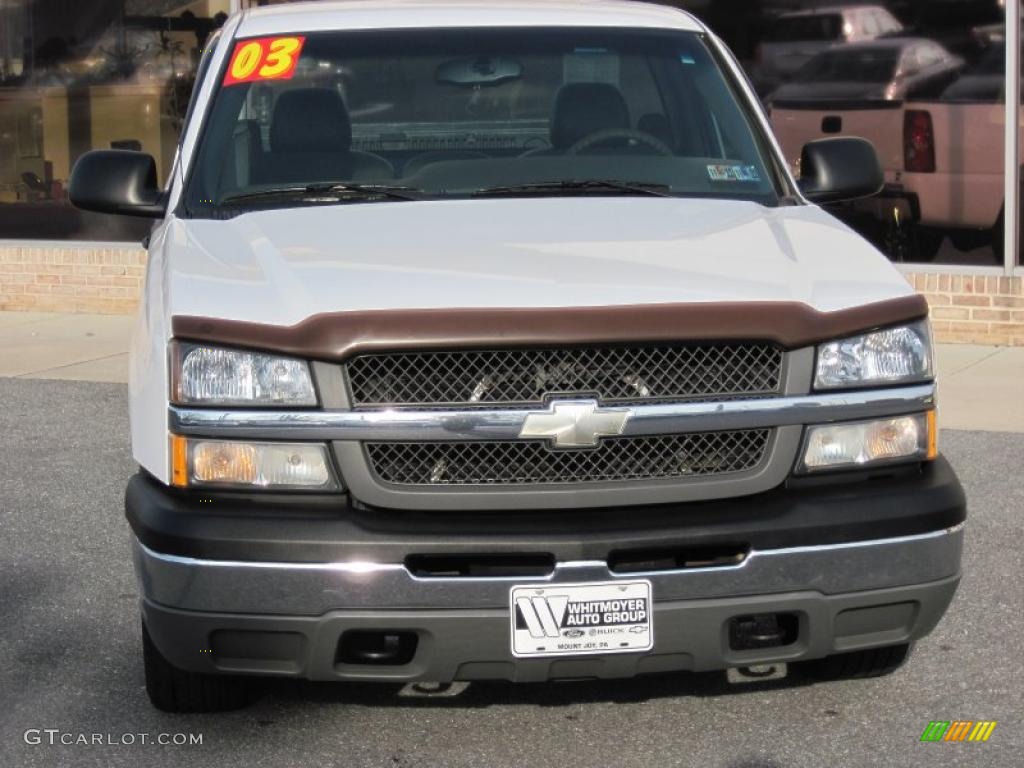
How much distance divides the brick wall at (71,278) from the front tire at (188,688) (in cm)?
889

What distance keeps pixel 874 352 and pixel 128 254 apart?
32.3 feet

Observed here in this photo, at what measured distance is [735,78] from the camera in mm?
5797

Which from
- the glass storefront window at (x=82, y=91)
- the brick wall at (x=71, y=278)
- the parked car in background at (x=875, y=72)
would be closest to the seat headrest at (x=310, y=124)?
the parked car in background at (x=875, y=72)

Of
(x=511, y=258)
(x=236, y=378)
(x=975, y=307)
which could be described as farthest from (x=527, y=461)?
(x=975, y=307)

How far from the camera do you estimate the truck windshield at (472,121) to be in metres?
5.22

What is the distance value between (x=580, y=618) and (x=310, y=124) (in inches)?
81.8

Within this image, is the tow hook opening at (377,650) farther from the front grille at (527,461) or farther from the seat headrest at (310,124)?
the seat headrest at (310,124)

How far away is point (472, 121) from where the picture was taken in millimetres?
5539

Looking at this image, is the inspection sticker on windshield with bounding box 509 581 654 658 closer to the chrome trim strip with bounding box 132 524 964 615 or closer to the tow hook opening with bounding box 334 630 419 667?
the chrome trim strip with bounding box 132 524 964 615

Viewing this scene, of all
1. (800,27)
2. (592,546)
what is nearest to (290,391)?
(592,546)

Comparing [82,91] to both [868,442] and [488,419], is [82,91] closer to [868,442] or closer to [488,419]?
[488,419]

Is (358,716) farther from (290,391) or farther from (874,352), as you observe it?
(874,352)

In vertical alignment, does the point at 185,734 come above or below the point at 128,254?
above

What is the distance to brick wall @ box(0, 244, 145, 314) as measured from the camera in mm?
13328
